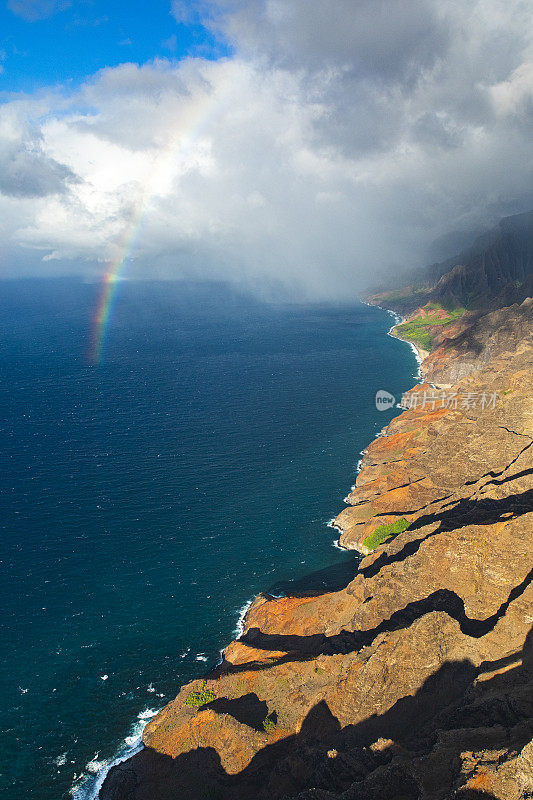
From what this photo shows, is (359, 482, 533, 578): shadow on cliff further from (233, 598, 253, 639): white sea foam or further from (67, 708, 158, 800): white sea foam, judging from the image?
(67, 708, 158, 800): white sea foam

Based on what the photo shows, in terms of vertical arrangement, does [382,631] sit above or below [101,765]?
above

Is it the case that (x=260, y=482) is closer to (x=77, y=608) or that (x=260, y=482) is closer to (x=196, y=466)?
(x=196, y=466)

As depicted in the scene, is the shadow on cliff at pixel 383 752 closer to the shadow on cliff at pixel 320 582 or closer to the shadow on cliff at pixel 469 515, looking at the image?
the shadow on cliff at pixel 469 515

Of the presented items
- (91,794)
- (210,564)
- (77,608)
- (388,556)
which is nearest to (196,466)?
(210,564)

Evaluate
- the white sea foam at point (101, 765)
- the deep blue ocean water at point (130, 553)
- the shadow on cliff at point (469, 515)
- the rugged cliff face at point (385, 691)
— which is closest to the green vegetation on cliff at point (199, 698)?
the rugged cliff face at point (385, 691)

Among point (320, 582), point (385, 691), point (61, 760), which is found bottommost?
point (61, 760)

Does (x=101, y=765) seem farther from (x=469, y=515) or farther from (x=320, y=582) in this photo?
(x=469, y=515)

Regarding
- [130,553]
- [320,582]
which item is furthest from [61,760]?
Result: [320,582]
